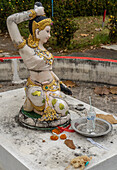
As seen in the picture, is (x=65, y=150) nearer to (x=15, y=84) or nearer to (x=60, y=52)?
(x=15, y=84)

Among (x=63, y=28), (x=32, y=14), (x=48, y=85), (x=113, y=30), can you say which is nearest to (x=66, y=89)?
(x=48, y=85)

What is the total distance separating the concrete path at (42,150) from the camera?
338 cm

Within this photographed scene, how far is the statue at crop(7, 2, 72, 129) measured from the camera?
387 centimetres

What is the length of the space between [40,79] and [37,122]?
68 cm

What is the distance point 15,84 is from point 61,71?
1261 mm

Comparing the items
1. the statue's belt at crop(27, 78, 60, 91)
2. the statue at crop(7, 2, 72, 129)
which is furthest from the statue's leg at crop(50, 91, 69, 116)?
the statue's belt at crop(27, 78, 60, 91)

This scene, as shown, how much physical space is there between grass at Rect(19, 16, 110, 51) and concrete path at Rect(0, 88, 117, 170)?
5897 millimetres

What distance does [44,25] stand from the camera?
3906 mm

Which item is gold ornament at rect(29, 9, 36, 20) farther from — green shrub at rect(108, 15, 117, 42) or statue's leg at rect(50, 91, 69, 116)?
green shrub at rect(108, 15, 117, 42)

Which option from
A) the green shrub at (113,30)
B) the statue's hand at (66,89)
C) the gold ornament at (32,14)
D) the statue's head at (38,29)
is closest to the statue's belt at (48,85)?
the statue's hand at (66,89)

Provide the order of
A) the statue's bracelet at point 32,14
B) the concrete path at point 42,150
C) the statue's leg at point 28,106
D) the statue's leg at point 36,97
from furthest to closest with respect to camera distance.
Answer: the statue's leg at point 28,106
the statue's leg at point 36,97
the statue's bracelet at point 32,14
the concrete path at point 42,150

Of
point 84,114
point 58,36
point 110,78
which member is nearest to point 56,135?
point 84,114

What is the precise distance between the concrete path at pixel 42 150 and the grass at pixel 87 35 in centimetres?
590

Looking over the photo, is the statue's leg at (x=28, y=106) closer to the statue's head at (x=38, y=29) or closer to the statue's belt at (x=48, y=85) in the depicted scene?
the statue's belt at (x=48, y=85)
